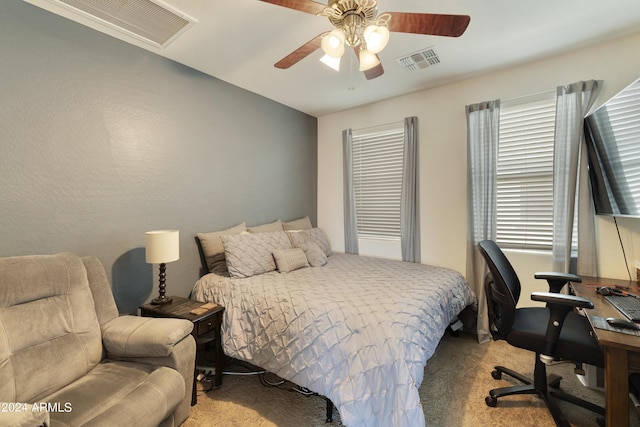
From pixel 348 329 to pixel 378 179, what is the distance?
2394mm

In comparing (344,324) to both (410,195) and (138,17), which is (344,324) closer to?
(410,195)

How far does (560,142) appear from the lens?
7.87 ft

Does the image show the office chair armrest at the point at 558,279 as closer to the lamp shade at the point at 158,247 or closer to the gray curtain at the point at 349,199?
the gray curtain at the point at 349,199

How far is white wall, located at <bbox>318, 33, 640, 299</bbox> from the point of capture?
88.2 inches

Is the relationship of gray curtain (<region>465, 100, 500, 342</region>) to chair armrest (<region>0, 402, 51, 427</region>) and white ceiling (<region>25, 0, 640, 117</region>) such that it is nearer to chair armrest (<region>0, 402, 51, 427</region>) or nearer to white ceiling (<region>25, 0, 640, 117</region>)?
white ceiling (<region>25, 0, 640, 117</region>)

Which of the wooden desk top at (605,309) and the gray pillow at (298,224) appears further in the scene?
the gray pillow at (298,224)

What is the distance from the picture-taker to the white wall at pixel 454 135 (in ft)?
7.35

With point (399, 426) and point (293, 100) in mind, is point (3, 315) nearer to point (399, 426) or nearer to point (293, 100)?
point (399, 426)

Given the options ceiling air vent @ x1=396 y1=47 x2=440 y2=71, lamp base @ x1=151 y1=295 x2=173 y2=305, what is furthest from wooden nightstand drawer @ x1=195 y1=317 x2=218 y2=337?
ceiling air vent @ x1=396 y1=47 x2=440 y2=71

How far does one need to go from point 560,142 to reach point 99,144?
12.7ft

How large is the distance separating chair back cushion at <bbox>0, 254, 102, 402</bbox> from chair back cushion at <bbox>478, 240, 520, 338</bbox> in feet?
8.28

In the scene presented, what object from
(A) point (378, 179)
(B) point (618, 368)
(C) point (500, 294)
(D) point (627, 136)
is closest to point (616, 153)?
(D) point (627, 136)

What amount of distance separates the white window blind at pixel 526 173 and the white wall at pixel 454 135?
0.15 meters

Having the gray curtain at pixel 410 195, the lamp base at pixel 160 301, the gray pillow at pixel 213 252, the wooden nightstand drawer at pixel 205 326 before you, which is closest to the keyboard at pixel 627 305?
the gray curtain at pixel 410 195
